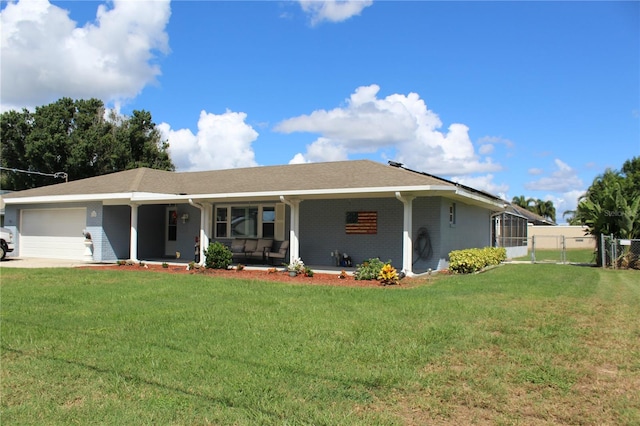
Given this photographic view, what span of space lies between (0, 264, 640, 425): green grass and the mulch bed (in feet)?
9.35

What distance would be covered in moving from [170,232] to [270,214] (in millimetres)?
5495

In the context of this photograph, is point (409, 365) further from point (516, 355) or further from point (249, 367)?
point (249, 367)

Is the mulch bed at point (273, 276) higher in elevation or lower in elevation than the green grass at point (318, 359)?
higher

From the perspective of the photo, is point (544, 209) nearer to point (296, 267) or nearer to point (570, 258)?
point (570, 258)

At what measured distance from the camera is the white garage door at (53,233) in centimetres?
2119

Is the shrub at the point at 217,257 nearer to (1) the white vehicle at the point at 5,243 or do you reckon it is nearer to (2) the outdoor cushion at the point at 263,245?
(2) the outdoor cushion at the point at 263,245

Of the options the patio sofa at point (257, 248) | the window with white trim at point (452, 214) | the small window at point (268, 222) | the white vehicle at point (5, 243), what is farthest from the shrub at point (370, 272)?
the white vehicle at point (5, 243)

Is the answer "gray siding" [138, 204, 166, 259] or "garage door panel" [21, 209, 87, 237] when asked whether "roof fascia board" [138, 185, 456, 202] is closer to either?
"gray siding" [138, 204, 166, 259]

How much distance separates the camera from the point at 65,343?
6.54 m

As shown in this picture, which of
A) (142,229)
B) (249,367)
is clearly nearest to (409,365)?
(249,367)

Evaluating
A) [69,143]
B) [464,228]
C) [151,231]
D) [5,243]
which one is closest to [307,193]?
[464,228]

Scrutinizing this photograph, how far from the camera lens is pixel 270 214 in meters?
18.9

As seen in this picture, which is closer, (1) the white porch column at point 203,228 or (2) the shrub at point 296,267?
(2) the shrub at point 296,267

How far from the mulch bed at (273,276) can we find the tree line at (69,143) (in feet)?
81.5
